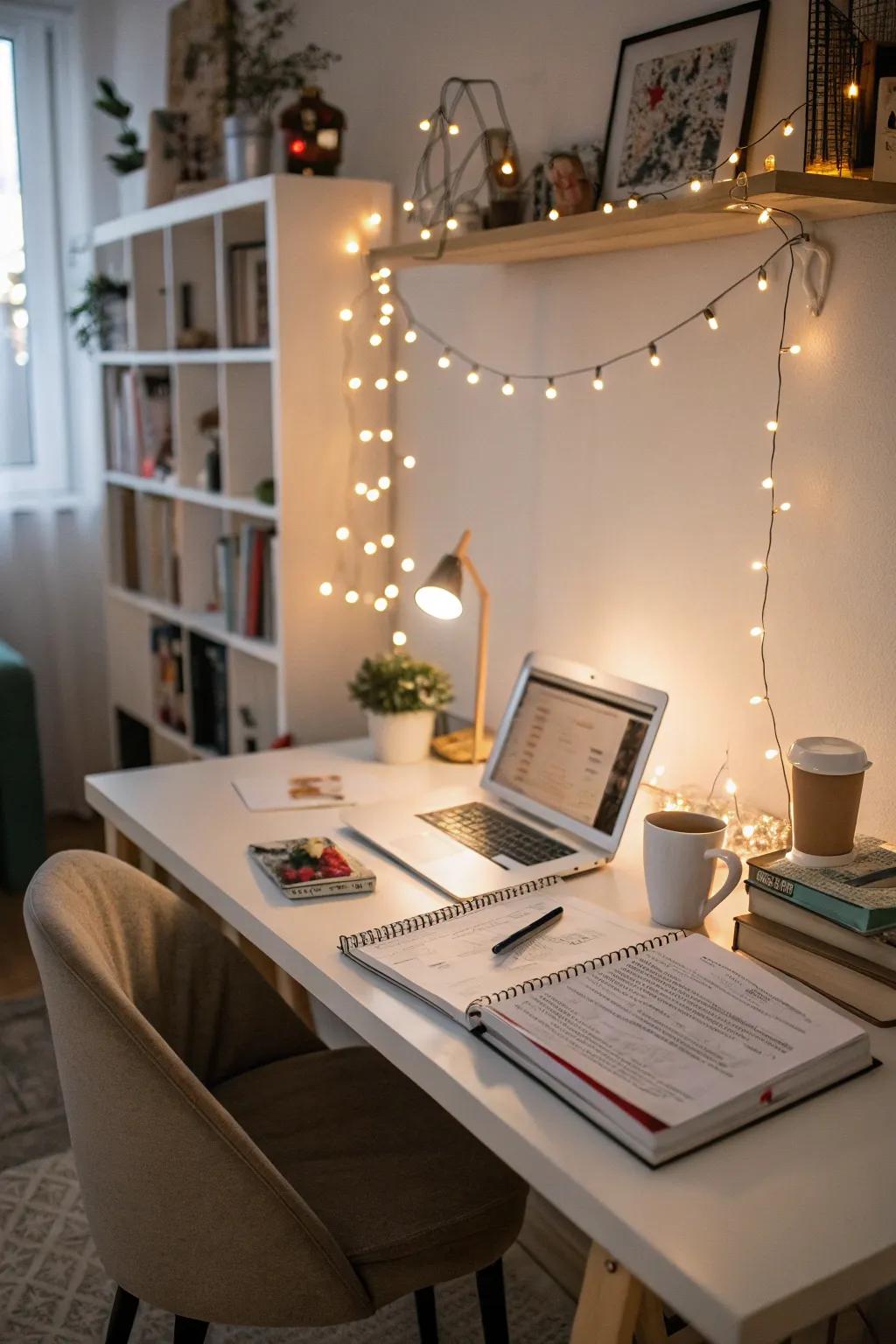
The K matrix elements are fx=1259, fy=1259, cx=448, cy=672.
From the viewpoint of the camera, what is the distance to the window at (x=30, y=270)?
3.57 m

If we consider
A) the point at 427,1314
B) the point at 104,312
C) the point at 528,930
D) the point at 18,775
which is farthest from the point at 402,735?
the point at 104,312

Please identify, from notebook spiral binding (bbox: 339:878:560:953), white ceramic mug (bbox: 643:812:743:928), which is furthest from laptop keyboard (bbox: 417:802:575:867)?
white ceramic mug (bbox: 643:812:743:928)

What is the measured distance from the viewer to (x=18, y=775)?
3.12 m

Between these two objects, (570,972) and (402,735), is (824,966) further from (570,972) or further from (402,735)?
(402,735)

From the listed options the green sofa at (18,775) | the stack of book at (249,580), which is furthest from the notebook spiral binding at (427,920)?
the green sofa at (18,775)

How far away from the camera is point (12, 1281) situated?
6.21 feet

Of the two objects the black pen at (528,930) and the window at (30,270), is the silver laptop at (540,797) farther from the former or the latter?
the window at (30,270)

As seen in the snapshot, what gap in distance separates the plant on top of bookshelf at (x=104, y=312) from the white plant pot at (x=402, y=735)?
65.6 inches

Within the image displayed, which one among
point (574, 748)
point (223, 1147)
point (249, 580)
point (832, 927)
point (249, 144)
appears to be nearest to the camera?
point (223, 1147)

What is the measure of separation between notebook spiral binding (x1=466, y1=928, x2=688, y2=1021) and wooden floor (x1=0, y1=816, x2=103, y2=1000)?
1837 mm

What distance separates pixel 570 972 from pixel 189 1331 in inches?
22.4

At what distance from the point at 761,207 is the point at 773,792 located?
79 centimetres

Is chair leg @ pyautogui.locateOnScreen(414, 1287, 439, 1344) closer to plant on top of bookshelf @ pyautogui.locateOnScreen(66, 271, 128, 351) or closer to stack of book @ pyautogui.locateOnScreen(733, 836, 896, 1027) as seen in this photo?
stack of book @ pyautogui.locateOnScreen(733, 836, 896, 1027)

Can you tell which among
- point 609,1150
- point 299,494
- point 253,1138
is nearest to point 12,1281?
point 253,1138
